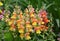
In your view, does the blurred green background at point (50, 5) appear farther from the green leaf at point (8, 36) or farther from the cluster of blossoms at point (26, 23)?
the green leaf at point (8, 36)

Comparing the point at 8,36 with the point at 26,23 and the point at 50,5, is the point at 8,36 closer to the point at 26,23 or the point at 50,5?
the point at 26,23

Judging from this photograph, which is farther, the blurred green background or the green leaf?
the blurred green background

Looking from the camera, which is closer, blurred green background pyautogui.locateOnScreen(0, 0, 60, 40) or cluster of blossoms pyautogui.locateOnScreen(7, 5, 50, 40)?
cluster of blossoms pyautogui.locateOnScreen(7, 5, 50, 40)

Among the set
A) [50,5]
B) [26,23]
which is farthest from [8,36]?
[50,5]

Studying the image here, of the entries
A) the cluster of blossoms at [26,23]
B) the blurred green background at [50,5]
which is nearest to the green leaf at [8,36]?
the cluster of blossoms at [26,23]

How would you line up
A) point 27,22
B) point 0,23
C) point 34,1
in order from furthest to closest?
point 34,1 → point 0,23 → point 27,22

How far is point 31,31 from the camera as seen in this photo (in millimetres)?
→ 3213

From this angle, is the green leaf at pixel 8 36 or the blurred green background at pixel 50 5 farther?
the blurred green background at pixel 50 5

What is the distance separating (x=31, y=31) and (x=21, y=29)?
0.16m

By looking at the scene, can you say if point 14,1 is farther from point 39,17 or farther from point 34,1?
point 39,17

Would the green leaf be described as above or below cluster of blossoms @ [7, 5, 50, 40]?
below

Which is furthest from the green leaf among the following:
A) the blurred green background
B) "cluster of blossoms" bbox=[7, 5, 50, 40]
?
the blurred green background

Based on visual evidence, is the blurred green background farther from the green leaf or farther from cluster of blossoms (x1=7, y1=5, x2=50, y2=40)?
the green leaf

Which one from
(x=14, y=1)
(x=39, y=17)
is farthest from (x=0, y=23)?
(x=14, y=1)
